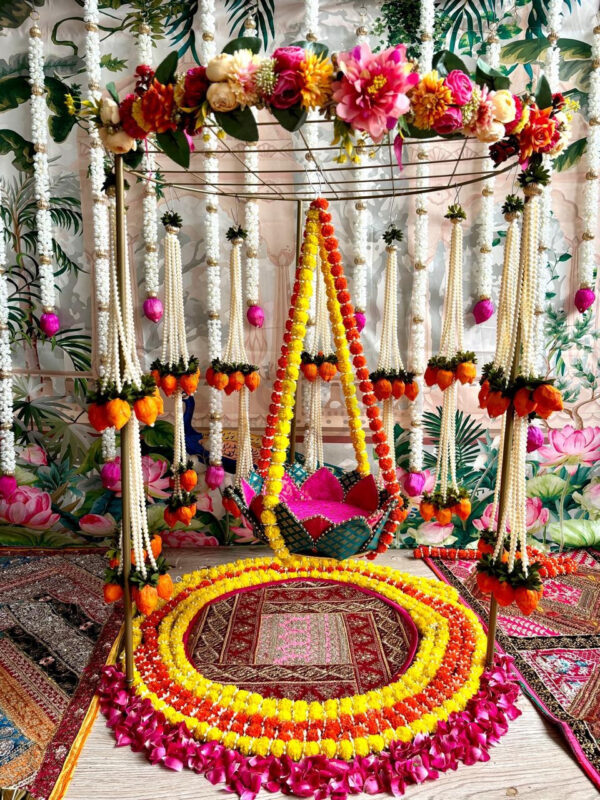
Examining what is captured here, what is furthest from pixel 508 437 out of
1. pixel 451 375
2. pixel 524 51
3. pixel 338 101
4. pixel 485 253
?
pixel 524 51

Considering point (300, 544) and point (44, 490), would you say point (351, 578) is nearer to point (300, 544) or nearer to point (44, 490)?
point (300, 544)

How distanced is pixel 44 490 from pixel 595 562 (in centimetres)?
319

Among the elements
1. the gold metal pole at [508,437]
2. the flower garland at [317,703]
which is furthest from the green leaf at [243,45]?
the flower garland at [317,703]

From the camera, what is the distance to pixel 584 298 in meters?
3.30

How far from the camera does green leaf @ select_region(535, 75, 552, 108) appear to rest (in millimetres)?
1900

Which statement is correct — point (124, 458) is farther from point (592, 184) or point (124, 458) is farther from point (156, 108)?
point (592, 184)

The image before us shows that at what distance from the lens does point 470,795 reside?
70.9 inches

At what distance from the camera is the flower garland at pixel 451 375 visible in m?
2.68

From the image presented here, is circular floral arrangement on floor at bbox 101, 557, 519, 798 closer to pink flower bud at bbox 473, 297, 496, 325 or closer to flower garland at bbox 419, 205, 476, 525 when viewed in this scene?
flower garland at bbox 419, 205, 476, 525

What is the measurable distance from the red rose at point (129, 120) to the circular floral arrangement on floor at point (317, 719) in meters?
1.70

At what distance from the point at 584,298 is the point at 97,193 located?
270 centimetres

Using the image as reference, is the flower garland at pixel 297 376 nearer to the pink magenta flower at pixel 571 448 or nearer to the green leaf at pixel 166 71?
the green leaf at pixel 166 71

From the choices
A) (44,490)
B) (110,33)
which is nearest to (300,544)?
(44,490)

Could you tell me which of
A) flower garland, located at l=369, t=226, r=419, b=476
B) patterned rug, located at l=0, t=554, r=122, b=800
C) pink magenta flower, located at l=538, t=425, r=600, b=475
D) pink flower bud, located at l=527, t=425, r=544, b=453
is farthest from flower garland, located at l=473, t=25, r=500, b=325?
patterned rug, located at l=0, t=554, r=122, b=800
